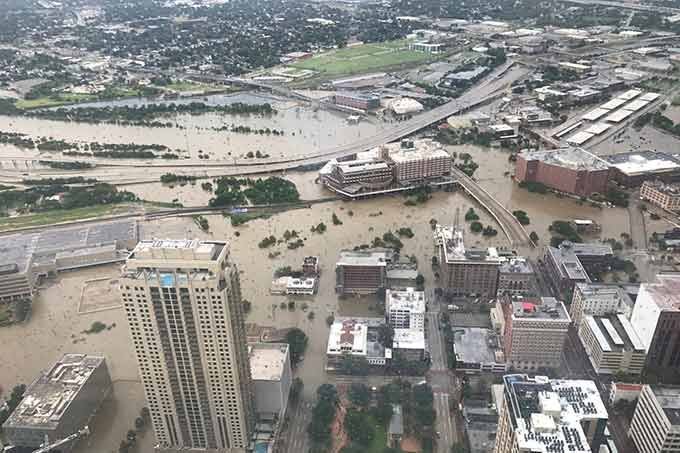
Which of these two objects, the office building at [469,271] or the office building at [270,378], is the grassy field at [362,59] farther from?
the office building at [270,378]

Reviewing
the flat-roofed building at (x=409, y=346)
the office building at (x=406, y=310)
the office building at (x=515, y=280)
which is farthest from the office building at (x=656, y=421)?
the office building at (x=406, y=310)

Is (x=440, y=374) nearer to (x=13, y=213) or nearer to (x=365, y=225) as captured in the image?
(x=365, y=225)

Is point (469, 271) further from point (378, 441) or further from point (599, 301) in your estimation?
point (378, 441)

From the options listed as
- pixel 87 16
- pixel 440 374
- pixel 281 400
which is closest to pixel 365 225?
pixel 440 374

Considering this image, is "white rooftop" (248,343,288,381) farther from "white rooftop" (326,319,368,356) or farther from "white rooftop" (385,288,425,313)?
"white rooftop" (385,288,425,313)

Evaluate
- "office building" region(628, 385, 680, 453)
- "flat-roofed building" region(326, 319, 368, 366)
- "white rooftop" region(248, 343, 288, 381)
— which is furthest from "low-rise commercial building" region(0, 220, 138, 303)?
"office building" region(628, 385, 680, 453)
